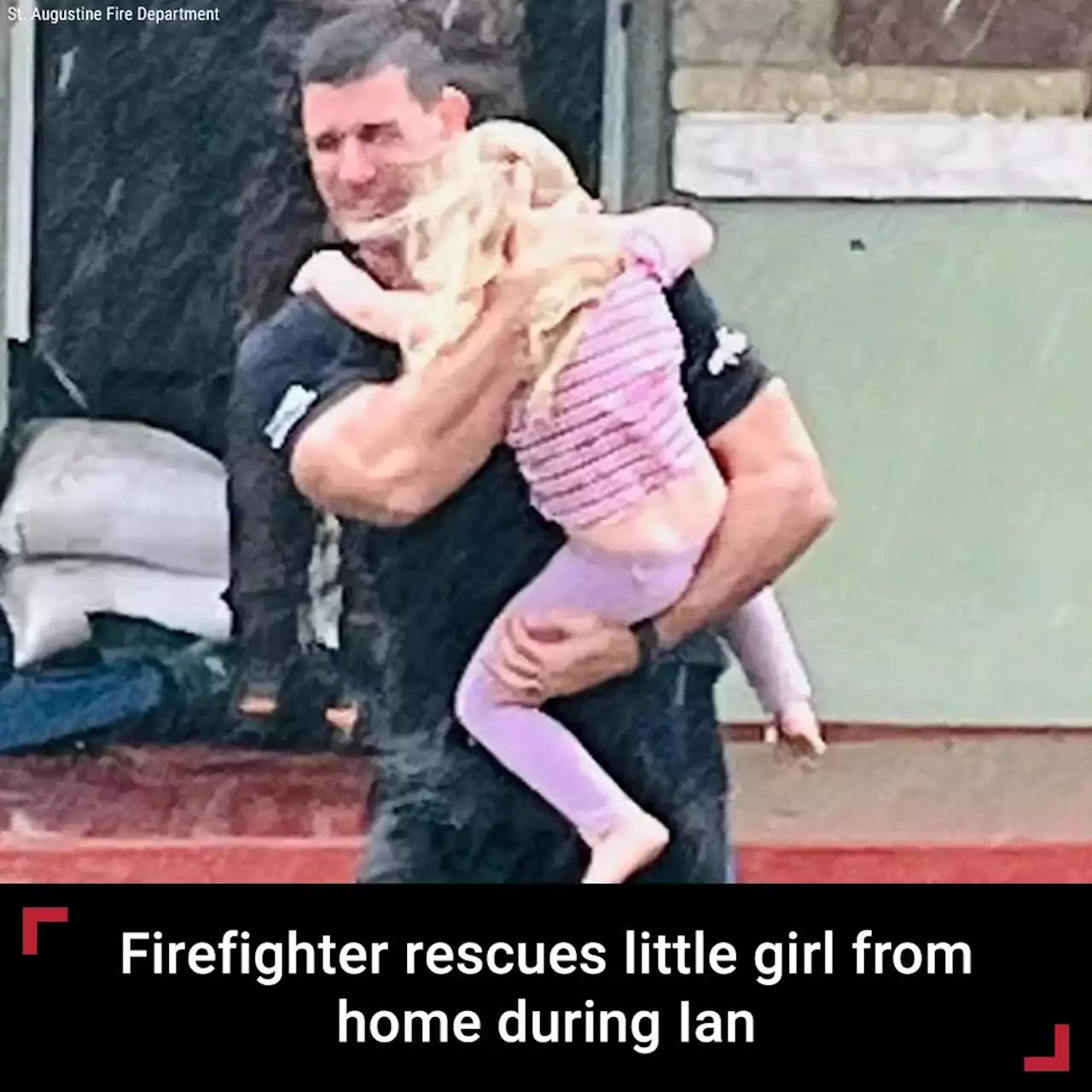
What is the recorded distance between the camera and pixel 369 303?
97.4 inches

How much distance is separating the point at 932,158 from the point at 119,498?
923 mm

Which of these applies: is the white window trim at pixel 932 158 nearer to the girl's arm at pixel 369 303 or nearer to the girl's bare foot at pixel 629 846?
the girl's arm at pixel 369 303

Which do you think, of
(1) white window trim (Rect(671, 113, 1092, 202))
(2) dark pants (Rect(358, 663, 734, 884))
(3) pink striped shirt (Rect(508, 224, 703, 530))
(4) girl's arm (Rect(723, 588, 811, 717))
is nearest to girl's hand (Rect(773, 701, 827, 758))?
(4) girl's arm (Rect(723, 588, 811, 717))

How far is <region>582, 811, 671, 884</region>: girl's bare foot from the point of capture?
2553 mm

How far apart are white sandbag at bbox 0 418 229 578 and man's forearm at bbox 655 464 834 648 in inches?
20.1

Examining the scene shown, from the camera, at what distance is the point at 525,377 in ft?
8.05

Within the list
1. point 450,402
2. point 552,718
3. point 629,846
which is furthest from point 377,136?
point 629,846

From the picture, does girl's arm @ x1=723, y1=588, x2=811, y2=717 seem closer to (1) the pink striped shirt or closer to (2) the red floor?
(2) the red floor

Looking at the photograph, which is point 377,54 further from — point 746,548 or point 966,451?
point 966,451
